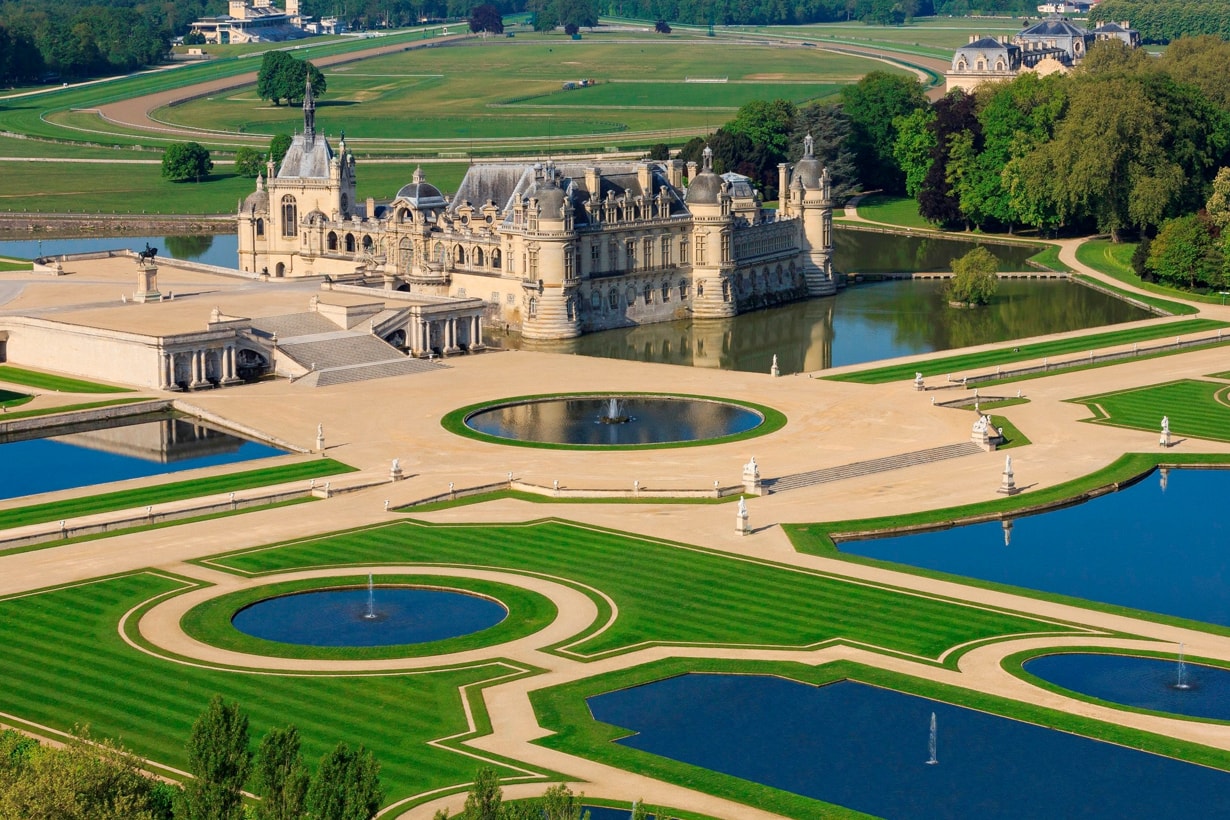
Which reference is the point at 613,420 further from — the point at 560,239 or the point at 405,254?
the point at 405,254

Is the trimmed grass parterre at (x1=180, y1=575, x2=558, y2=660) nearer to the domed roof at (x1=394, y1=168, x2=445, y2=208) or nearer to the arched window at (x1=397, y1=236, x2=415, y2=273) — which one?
the arched window at (x1=397, y1=236, x2=415, y2=273)

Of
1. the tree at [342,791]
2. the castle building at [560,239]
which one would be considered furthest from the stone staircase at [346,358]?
the tree at [342,791]

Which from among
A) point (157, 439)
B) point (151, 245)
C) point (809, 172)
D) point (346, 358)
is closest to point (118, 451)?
point (157, 439)

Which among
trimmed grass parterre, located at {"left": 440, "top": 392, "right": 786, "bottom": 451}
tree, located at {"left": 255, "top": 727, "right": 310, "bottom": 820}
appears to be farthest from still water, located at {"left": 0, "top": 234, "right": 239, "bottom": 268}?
tree, located at {"left": 255, "top": 727, "right": 310, "bottom": 820}

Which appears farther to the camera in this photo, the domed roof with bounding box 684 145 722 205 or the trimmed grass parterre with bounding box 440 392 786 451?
the domed roof with bounding box 684 145 722 205

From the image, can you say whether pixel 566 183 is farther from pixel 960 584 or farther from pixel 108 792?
pixel 108 792

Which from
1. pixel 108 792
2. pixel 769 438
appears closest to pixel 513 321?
pixel 769 438
